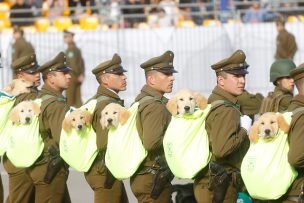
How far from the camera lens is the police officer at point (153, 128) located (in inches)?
386

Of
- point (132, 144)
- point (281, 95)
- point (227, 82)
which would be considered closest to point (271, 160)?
point (227, 82)

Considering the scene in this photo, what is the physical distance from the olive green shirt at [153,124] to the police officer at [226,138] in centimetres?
48

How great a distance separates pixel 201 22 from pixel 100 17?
6.85ft

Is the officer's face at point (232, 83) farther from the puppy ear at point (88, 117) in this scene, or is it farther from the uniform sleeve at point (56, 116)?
the uniform sleeve at point (56, 116)

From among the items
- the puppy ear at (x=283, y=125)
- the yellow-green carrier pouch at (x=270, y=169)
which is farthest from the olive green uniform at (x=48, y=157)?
the puppy ear at (x=283, y=125)

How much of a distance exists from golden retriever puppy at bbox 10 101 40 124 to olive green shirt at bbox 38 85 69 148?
0.23ft

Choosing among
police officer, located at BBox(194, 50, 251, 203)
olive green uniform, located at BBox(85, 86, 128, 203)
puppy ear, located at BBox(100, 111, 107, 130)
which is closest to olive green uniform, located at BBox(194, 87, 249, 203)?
police officer, located at BBox(194, 50, 251, 203)

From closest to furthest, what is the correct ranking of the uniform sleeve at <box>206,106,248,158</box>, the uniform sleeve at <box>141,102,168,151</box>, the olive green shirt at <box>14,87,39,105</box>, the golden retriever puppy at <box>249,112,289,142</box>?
the golden retriever puppy at <box>249,112,289,142</box>
the uniform sleeve at <box>206,106,248,158</box>
the uniform sleeve at <box>141,102,168,151</box>
the olive green shirt at <box>14,87,39,105</box>

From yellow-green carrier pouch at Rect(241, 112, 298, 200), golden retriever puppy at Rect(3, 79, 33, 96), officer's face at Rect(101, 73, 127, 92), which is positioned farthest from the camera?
golden retriever puppy at Rect(3, 79, 33, 96)

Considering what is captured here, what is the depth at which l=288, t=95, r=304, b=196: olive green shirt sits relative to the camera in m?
8.30

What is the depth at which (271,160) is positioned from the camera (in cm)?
852

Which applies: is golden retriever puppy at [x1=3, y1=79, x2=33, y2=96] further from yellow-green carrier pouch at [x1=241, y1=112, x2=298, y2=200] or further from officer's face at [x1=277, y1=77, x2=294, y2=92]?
yellow-green carrier pouch at [x1=241, y1=112, x2=298, y2=200]

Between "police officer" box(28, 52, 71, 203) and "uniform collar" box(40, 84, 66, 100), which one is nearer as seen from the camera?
"police officer" box(28, 52, 71, 203)

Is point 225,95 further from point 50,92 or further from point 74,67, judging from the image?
point 74,67
